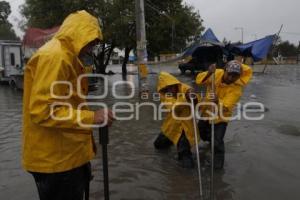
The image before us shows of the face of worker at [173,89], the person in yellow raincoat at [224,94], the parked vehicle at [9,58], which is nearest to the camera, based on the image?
the person in yellow raincoat at [224,94]

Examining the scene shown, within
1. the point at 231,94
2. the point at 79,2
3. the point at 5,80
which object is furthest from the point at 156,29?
the point at 231,94

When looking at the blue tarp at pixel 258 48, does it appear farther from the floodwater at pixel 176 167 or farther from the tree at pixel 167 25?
the floodwater at pixel 176 167

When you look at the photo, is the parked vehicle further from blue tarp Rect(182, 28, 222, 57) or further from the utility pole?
the utility pole

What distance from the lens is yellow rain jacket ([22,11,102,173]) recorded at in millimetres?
2770

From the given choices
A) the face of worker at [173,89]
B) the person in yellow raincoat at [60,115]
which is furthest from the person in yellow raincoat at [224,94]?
the person in yellow raincoat at [60,115]

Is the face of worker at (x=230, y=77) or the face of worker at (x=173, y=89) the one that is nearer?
the face of worker at (x=230, y=77)

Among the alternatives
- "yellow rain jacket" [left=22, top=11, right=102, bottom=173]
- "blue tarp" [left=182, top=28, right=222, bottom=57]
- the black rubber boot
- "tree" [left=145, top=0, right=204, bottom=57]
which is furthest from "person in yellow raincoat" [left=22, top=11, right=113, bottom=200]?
"tree" [left=145, top=0, right=204, bottom=57]

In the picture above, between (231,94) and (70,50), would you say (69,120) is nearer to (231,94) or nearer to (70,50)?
(70,50)

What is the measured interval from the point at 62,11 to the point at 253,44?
1493 cm

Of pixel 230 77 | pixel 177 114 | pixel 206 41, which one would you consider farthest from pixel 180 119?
pixel 206 41

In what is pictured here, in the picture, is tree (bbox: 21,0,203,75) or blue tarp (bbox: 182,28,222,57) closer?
blue tarp (bbox: 182,28,222,57)

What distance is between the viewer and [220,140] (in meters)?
6.36

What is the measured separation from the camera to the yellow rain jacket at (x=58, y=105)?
9.09 ft

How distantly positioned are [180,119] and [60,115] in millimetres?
3927
